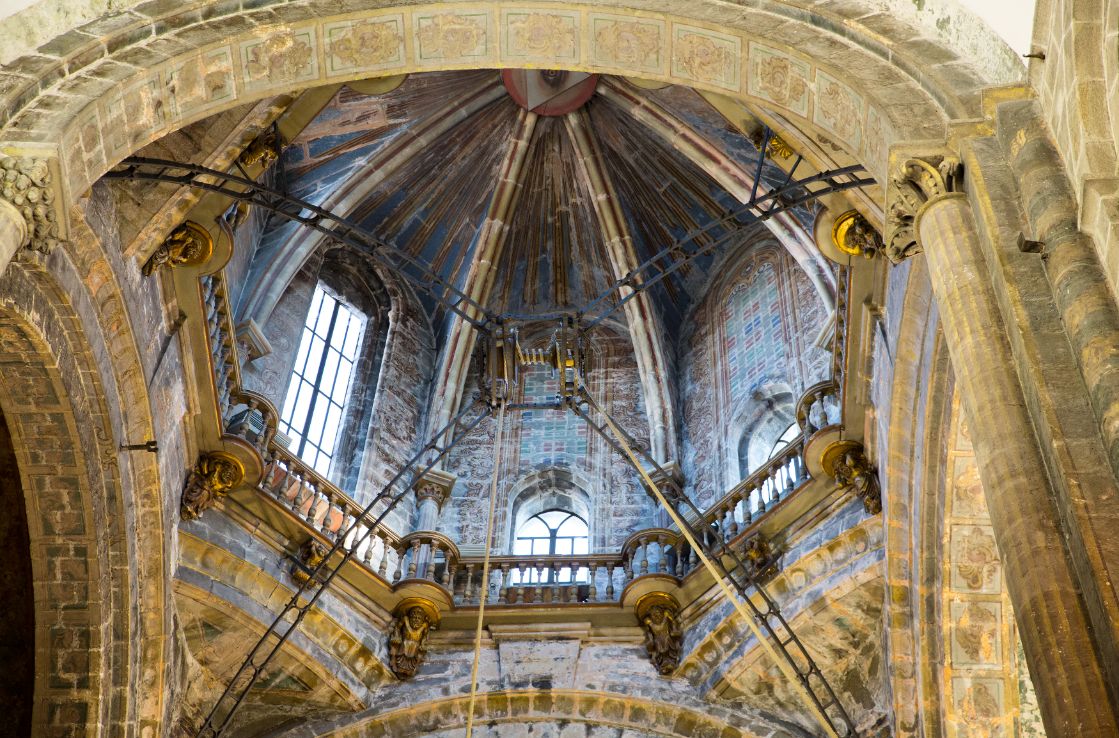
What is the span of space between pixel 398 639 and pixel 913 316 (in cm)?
543

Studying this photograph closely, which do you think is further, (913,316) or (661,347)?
(661,347)

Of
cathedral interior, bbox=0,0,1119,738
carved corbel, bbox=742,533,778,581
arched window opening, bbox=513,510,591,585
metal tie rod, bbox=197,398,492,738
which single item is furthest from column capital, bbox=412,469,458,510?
carved corbel, bbox=742,533,778,581

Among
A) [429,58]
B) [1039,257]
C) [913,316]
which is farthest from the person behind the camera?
[913,316]

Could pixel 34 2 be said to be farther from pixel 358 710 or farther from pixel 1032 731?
pixel 1032 731

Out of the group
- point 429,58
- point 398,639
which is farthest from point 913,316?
point 398,639

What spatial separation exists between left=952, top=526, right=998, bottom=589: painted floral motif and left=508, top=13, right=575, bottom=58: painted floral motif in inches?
176

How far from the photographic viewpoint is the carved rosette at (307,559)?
1252 cm

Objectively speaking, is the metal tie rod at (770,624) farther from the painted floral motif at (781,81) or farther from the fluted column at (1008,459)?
the fluted column at (1008,459)

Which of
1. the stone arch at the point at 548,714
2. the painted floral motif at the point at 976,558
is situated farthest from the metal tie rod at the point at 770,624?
the painted floral motif at the point at 976,558

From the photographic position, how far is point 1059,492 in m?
5.69

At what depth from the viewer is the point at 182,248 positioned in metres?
11.1

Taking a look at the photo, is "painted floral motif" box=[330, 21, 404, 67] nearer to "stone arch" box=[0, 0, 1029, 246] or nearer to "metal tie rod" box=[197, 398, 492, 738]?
"stone arch" box=[0, 0, 1029, 246]

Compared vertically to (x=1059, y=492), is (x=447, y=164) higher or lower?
higher

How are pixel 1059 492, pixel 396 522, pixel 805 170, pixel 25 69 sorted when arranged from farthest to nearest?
pixel 396 522 < pixel 805 170 < pixel 25 69 < pixel 1059 492
